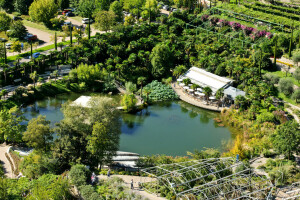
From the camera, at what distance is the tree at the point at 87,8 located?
84.8 m

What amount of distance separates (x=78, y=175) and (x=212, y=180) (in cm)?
1261

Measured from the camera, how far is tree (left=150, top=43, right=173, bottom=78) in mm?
67438

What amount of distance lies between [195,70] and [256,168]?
2426 cm

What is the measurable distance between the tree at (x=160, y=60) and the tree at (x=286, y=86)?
1722 cm

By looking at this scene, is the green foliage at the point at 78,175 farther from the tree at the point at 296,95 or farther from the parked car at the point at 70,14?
the parked car at the point at 70,14

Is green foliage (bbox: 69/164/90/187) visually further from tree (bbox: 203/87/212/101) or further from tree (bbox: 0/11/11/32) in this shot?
tree (bbox: 0/11/11/32)

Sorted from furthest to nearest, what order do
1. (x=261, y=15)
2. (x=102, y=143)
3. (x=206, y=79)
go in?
1. (x=261, y=15)
2. (x=206, y=79)
3. (x=102, y=143)

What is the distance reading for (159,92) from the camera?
63.5 meters

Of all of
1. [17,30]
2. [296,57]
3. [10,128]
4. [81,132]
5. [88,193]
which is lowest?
[88,193]

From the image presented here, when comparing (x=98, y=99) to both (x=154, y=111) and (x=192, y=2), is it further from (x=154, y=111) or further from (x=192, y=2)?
(x=192, y=2)

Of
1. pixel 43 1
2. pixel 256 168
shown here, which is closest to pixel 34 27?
pixel 43 1

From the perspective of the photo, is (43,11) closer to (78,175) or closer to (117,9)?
(117,9)

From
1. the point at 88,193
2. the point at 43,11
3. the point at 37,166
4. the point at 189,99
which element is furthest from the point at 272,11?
the point at 88,193

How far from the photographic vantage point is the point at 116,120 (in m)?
46.8
